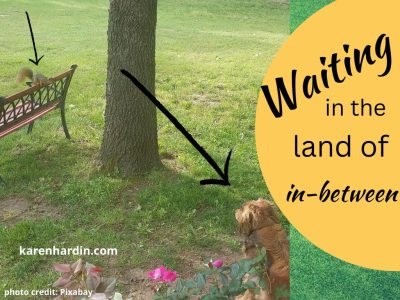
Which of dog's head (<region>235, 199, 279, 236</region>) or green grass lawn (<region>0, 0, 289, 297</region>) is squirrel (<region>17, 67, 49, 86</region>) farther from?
dog's head (<region>235, 199, 279, 236</region>)

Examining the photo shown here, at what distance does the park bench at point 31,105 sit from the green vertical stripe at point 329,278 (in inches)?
110

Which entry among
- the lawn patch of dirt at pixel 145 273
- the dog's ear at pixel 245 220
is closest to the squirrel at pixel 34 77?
the lawn patch of dirt at pixel 145 273

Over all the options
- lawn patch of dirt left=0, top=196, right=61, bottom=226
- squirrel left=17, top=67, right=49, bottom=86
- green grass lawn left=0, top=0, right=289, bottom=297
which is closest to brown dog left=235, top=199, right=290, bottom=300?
green grass lawn left=0, top=0, right=289, bottom=297

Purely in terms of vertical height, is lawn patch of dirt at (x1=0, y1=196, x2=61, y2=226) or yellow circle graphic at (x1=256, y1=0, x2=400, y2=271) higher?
yellow circle graphic at (x1=256, y1=0, x2=400, y2=271)

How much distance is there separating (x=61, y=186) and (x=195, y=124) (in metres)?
1.52

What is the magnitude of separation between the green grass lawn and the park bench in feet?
0.87

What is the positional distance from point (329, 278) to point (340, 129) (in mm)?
528

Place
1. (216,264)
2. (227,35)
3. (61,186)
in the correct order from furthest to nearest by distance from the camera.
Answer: (227,35), (61,186), (216,264)

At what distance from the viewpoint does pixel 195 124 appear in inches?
209

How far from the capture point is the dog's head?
2.19m

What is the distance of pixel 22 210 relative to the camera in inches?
155

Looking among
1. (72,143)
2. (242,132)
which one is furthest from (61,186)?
(242,132)

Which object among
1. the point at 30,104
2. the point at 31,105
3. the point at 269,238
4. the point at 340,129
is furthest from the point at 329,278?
the point at 30,104

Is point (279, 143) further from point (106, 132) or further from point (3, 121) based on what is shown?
point (3, 121)
